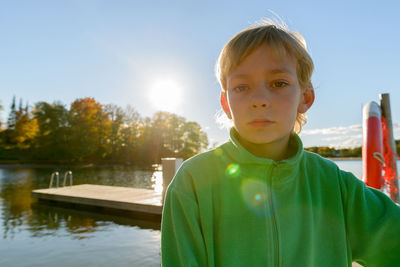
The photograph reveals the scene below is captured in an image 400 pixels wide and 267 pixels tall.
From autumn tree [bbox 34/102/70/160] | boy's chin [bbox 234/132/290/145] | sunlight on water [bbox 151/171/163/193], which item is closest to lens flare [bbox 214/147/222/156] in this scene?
boy's chin [bbox 234/132/290/145]

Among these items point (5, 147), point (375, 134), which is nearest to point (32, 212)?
point (375, 134)

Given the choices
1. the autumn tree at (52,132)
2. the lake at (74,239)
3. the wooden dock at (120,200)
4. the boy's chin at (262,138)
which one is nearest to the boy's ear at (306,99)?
the boy's chin at (262,138)

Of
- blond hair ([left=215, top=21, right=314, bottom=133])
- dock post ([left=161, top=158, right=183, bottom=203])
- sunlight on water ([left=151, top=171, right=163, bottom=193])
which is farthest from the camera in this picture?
sunlight on water ([left=151, top=171, right=163, bottom=193])

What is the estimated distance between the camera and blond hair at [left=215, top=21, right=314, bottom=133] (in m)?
1.12

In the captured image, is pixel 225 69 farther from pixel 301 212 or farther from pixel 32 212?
pixel 32 212

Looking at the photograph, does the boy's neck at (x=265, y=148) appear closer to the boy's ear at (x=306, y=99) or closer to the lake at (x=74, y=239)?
the boy's ear at (x=306, y=99)

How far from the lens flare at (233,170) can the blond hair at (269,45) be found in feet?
1.22

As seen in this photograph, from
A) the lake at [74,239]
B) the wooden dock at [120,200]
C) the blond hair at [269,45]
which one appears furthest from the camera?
the wooden dock at [120,200]

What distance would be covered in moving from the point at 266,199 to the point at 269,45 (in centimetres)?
62

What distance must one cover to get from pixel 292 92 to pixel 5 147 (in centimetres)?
5139

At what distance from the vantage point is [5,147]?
4231 cm

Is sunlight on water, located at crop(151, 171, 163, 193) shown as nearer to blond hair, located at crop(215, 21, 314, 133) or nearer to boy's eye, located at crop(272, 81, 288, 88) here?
blond hair, located at crop(215, 21, 314, 133)

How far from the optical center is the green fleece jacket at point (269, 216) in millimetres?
943

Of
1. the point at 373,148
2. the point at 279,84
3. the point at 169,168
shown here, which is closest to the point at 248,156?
the point at 279,84
